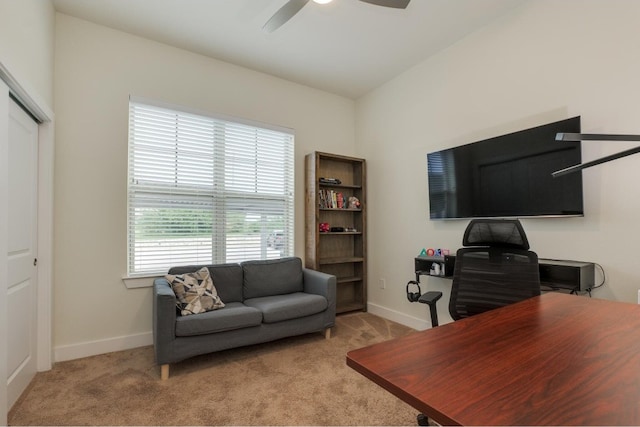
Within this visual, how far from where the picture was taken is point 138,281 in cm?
296

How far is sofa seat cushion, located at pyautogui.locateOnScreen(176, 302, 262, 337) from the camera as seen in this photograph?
237 centimetres

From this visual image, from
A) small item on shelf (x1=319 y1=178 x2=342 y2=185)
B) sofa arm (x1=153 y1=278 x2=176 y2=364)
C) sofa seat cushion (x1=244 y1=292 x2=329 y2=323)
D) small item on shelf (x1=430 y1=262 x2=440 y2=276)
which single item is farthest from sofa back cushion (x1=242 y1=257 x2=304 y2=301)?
small item on shelf (x1=430 y1=262 x2=440 y2=276)

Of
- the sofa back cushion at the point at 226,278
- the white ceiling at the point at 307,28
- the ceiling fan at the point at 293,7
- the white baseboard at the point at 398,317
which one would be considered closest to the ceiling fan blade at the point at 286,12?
the ceiling fan at the point at 293,7

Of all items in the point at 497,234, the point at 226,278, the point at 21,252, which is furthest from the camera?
the point at 226,278

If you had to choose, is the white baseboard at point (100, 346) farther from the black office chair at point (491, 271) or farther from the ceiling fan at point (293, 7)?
the ceiling fan at point (293, 7)

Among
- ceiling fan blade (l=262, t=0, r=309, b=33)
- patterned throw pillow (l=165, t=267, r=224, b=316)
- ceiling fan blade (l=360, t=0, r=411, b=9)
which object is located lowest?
patterned throw pillow (l=165, t=267, r=224, b=316)

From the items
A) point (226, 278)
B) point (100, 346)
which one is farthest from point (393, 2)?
point (100, 346)

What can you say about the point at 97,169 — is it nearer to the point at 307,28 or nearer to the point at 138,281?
the point at 138,281

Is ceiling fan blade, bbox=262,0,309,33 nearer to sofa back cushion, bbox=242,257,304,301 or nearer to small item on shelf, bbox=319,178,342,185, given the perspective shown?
small item on shelf, bbox=319,178,342,185

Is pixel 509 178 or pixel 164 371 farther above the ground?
pixel 509 178

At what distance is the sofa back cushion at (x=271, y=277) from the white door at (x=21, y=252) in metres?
1.68

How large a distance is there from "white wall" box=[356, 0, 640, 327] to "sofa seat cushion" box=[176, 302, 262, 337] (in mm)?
1884

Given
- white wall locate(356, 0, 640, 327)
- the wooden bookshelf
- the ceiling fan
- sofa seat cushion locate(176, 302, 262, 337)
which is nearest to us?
the ceiling fan

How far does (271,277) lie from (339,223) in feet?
4.46
